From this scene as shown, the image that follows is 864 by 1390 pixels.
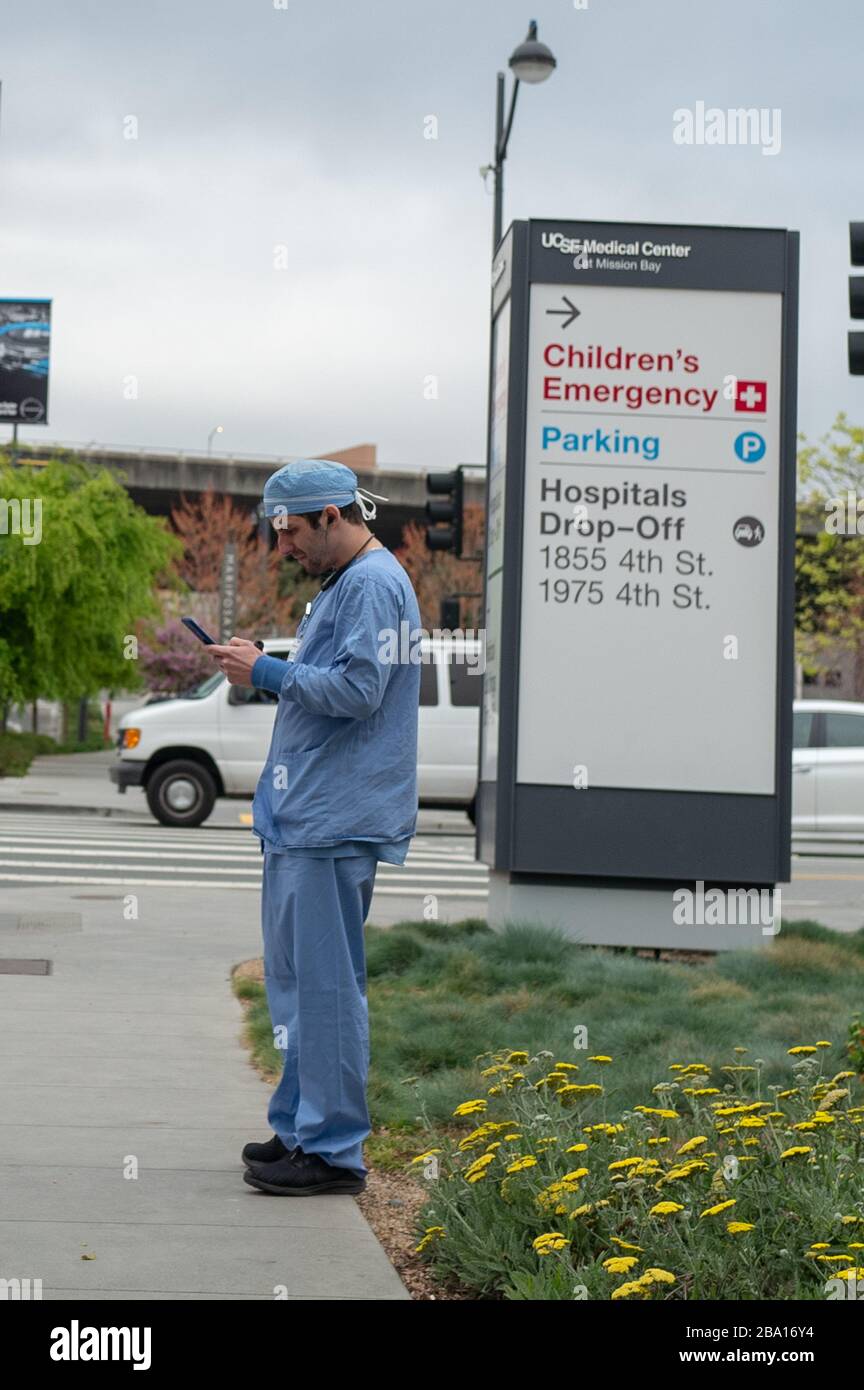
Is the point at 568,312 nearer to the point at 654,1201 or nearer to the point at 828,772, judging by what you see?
the point at 654,1201

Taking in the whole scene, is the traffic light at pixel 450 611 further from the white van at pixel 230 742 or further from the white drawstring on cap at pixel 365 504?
the white drawstring on cap at pixel 365 504

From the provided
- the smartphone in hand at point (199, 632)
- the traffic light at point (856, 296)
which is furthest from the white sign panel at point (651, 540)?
the smartphone in hand at point (199, 632)

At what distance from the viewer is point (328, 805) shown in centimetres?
510

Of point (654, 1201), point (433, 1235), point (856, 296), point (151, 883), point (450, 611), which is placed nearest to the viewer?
point (654, 1201)

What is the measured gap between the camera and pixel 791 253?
33.1 feet

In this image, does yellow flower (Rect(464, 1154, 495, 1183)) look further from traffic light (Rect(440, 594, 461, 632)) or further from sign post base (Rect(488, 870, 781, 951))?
traffic light (Rect(440, 594, 461, 632))

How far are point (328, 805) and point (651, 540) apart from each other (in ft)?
16.7

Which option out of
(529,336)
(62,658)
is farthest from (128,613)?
(529,336)

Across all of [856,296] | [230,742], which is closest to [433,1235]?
[856,296]

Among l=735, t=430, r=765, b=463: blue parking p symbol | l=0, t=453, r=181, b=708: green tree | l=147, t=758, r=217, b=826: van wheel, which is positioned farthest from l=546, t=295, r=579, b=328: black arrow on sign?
l=0, t=453, r=181, b=708: green tree

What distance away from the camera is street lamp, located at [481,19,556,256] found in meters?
19.7

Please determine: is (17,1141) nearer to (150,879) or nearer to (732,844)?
(732,844)

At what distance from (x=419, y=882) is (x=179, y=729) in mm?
5706
